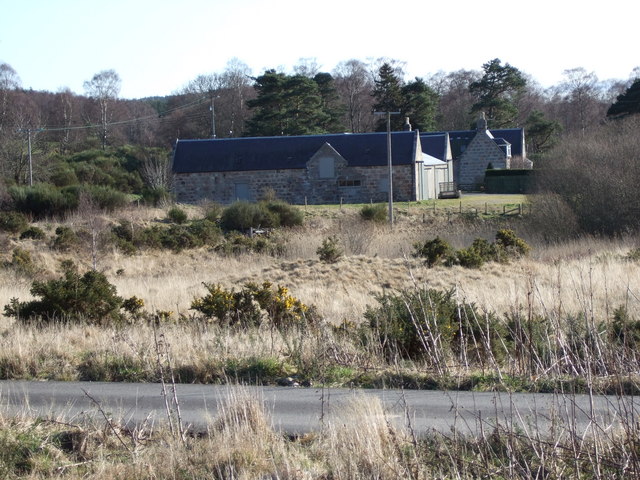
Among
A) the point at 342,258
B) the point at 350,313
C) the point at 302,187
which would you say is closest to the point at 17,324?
the point at 350,313

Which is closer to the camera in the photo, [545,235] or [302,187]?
[545,235]

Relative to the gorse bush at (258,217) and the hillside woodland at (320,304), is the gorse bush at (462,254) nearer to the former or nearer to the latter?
the hillside woodland at (320,304)

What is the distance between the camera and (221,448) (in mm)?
5598

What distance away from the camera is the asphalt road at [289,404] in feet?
20.9

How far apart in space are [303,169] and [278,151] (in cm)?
221

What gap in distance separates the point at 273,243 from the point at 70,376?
24472 millimetres

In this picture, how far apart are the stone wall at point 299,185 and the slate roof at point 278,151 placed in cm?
45

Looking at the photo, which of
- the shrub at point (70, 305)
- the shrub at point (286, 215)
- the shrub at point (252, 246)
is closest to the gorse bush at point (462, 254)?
the shrub at point (252, 246)

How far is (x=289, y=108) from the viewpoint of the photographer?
60.5 m

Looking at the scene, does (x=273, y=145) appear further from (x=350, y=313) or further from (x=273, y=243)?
(x=350, y=313)

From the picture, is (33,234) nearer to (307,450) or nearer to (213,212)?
(213,212)

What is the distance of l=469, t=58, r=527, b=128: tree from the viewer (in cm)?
7231

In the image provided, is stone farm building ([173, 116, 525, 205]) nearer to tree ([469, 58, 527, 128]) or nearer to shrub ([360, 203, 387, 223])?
shrub ([360, 203, 387, 223])

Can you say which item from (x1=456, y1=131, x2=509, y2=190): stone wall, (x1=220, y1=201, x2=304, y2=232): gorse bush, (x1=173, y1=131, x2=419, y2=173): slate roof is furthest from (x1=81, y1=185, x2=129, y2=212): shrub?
(x1=456, y1=131, x2=509, y2=190): stone wall
